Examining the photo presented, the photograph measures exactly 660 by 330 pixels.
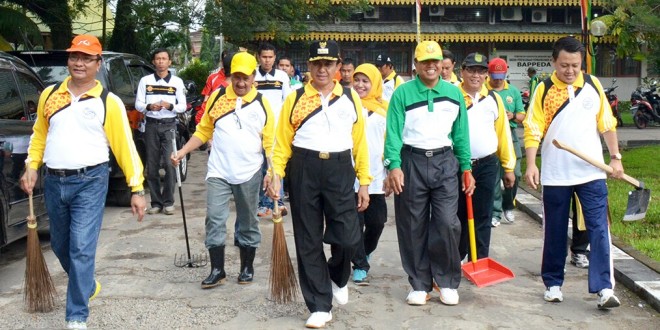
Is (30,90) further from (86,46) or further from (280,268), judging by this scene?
(280,268)

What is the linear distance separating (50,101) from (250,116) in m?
1.65

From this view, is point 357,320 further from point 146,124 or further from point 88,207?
point 146,124

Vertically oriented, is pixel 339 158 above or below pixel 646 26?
below

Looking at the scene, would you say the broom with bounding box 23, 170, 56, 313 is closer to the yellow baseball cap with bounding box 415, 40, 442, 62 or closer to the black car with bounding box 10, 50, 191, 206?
the yellow baseball cap with bounding box 415, 40, 442, 62

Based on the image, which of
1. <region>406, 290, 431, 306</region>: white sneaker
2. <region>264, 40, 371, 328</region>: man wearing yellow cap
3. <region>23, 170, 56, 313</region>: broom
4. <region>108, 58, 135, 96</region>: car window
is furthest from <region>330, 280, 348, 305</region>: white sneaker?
<region>108, 58, 135, 96</region>: car window

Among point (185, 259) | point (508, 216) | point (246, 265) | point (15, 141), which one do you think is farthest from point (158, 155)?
point (508, 216)

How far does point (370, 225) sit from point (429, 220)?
866mm

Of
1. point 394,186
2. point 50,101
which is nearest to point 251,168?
point 394,186

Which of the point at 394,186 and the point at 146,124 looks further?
the point at 146,124

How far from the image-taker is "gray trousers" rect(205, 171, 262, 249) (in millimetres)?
6551

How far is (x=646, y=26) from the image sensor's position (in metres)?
9.92

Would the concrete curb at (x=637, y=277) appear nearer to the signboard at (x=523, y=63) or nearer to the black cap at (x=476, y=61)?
the black cap at (x=476, y=61)

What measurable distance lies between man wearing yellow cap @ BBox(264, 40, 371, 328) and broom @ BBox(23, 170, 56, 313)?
1590mm

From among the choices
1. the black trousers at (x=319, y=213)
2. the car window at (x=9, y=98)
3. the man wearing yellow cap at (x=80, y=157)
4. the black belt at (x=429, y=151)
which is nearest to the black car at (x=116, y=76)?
the car window at (x=9, y=98)
